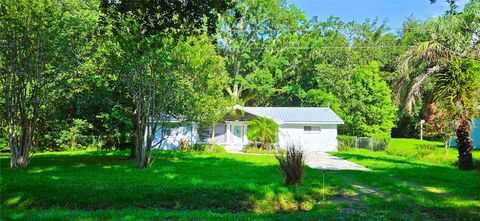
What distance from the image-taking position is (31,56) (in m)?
13.8

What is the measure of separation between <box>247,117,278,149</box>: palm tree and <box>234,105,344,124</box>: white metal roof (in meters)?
2.41

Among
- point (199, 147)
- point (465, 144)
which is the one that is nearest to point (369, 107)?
point (199, 147)

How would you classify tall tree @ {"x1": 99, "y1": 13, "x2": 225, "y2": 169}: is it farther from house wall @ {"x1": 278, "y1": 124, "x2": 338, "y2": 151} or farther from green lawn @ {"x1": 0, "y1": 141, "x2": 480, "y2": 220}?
house wall @ {"x1": 278, "y1": 124, "x2": 338, "y2": 151}

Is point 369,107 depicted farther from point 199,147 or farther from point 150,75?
point 150,75

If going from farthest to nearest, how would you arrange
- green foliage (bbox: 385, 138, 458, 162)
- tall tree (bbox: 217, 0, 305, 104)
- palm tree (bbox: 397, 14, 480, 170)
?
tall tree (bbox: 217, 0, 305, 104) < green foliage (bbox: 385, 138, 458, 162) < palm tree (bbox: 397, 14, 480, 170)

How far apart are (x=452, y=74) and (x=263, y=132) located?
14096 mm

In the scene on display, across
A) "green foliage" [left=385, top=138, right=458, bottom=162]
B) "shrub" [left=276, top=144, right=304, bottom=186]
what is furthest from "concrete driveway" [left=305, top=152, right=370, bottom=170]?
"green foliage" [left=385, top=138, right=458, bottom=162]

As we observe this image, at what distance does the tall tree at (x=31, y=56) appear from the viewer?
→ 1305cm

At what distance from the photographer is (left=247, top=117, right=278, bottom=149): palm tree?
27.0 metres

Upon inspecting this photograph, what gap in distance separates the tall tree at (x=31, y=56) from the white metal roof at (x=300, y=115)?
647 inches

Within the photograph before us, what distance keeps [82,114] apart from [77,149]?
1177 centimetres

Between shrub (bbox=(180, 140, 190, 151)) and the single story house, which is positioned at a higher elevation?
the single story house

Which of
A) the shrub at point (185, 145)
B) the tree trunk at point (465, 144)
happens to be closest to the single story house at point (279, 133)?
the shrub at point (185, 145)

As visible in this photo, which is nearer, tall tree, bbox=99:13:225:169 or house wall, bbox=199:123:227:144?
tall tree, bbox=99:13:225:169
